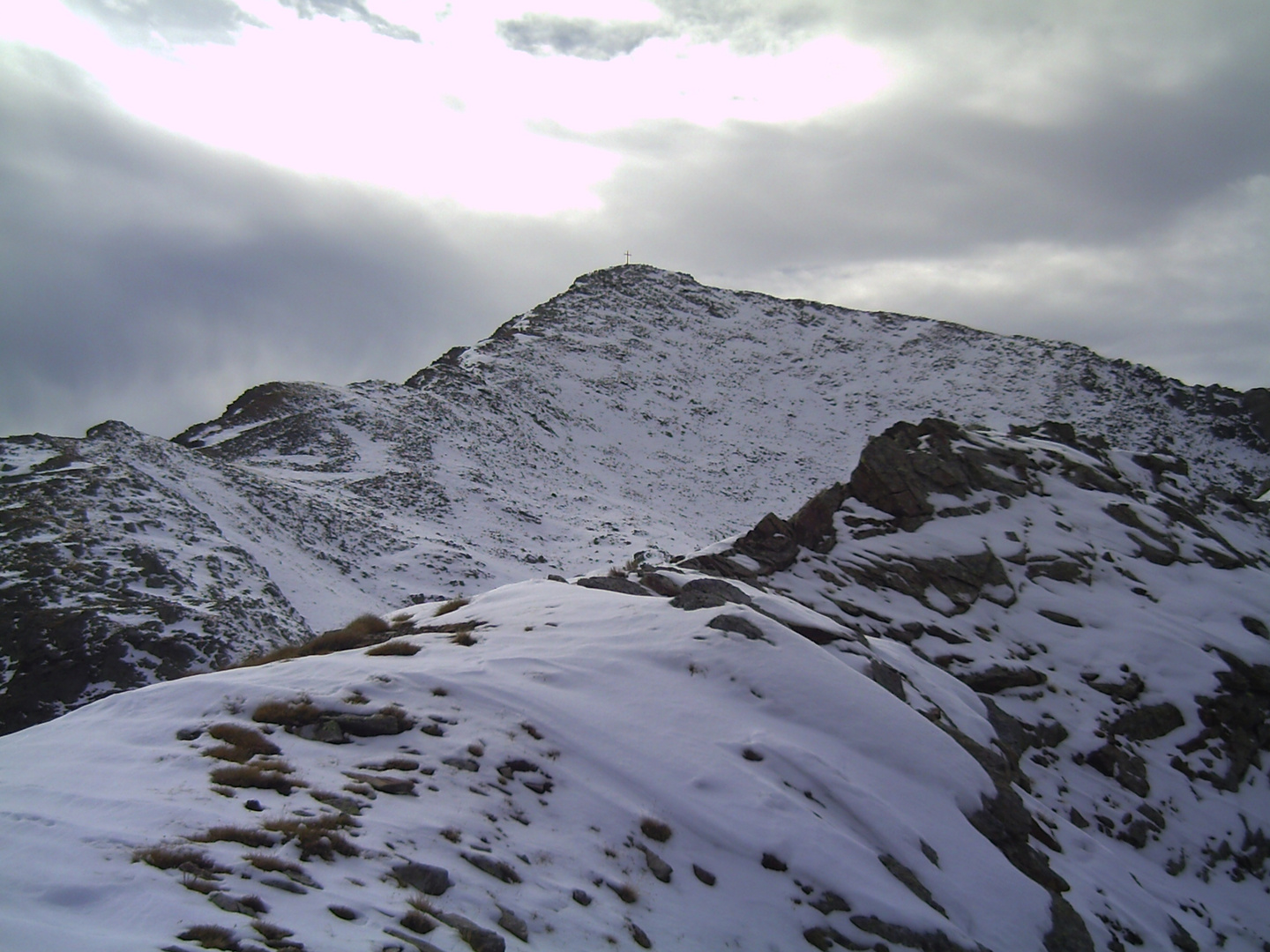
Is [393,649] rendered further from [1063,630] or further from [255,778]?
[1063,630]

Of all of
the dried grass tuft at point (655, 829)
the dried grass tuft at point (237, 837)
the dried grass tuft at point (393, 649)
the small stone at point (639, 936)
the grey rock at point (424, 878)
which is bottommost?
the small stone at point (639, 936)

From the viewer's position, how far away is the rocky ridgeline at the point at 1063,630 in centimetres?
1437

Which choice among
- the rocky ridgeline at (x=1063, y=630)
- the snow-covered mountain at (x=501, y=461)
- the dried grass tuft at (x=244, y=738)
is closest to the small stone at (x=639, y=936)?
the dried grass tuft at (x=244, y=738)

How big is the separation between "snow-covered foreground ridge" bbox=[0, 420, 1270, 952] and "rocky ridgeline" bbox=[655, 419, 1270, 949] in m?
0.09

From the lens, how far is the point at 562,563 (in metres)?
38.9

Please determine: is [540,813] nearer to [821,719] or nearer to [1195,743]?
[821,719]

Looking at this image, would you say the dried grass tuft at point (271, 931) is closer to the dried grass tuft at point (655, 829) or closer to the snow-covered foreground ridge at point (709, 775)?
the snow-covered foreground ridge at point (709, 775)

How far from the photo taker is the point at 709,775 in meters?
9.88

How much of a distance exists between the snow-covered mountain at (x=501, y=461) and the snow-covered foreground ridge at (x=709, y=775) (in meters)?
11.3

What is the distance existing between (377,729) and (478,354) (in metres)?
68.9

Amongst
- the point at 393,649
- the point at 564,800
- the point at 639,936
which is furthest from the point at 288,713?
the point at 639,936

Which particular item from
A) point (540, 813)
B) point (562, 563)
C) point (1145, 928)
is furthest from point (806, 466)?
point (540, 813)

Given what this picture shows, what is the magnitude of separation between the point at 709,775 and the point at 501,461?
46.2 metres

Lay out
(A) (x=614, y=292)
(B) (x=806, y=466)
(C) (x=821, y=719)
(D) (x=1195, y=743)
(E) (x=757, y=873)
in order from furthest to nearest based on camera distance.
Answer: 1. (A) (x=614, y=292)
2. (B) (x=806, y=466)
3. (D) (x=1195, y=743)
4. (C) (x=821, y=719)
5. (E) (x=757, y=873)
